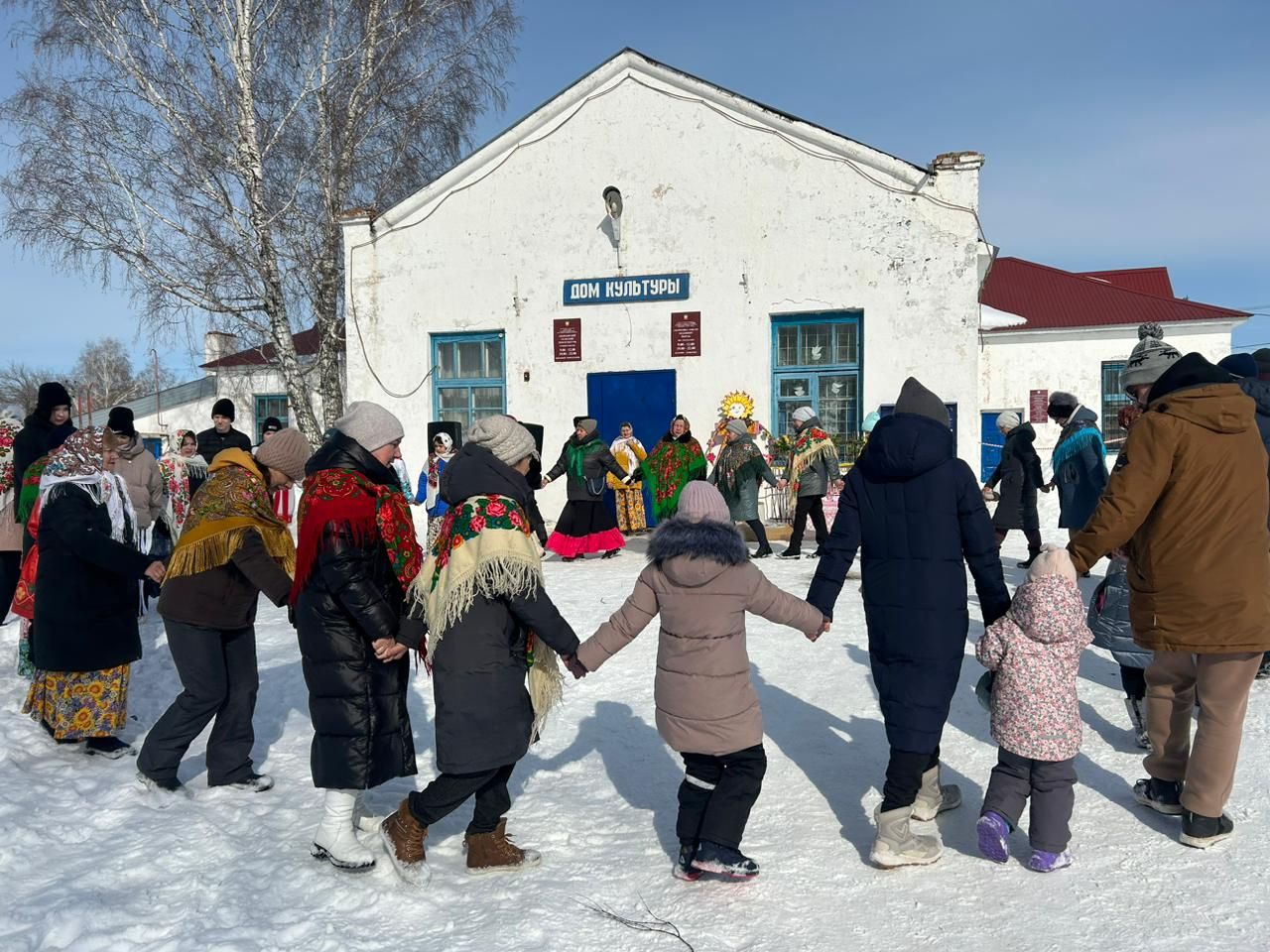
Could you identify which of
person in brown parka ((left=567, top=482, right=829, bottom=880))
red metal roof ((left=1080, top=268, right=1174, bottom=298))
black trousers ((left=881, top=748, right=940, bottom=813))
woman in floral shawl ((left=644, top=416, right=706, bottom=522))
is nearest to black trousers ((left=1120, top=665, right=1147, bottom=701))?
black trousers ((left=881, top=748, right=940, bottom=813))

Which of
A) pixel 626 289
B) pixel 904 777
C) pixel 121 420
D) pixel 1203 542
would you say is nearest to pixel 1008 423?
pixel 626 289

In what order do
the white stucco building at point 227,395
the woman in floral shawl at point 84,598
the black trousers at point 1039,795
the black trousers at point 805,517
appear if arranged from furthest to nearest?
the white stucco building at point 227,395
the black trousers at point 805,517
the woman in floral shawl at point 84,598
the black trousers at point 1039,795

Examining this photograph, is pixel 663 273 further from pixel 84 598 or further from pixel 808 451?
pixel 84 598

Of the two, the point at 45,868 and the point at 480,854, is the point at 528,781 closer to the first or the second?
the point at 480,854

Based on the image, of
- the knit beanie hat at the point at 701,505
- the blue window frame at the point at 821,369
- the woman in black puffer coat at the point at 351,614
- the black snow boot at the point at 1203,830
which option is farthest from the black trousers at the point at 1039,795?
the blue window frame at the point at 821,369

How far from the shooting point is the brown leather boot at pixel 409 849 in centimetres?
332

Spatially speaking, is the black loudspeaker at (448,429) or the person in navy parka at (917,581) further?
the black loudspeaker at (448,429)

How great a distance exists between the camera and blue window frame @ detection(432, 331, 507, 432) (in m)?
13.6

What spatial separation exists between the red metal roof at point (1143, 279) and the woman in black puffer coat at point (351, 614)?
32219 mm

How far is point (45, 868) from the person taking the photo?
347 cm

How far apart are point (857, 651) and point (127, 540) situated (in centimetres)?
473

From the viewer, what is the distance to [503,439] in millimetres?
3379

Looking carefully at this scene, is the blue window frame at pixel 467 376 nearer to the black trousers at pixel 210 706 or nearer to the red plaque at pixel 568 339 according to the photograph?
the red plaque at pixel 568 339

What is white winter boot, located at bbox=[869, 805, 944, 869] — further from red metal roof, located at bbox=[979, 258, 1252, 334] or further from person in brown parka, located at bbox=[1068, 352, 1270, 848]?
red metal roof, located at bbox=[979, 258, 1252, 334]
